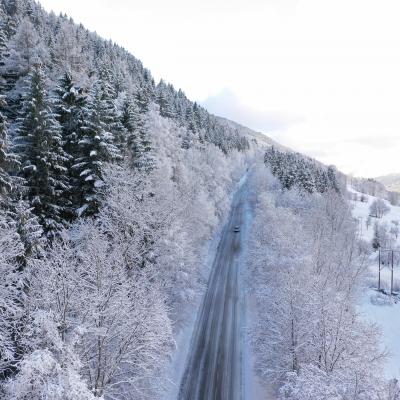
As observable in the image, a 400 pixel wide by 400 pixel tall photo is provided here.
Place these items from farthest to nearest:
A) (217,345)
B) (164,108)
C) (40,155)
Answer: (164,108), (217,345), (40,155)

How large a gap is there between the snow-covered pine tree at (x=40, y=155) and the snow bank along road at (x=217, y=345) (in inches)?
694

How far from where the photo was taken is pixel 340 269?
3891 cm

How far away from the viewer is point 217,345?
35.2m

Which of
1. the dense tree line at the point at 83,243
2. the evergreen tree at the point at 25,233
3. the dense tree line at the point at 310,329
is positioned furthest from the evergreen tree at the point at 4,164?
the dense tree line at the point at 310,329

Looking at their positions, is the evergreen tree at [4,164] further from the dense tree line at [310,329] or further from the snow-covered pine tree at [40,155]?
the dense tree line at [310,329]

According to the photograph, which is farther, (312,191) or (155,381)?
(312,191)

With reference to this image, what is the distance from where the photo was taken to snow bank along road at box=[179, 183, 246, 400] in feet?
94.4

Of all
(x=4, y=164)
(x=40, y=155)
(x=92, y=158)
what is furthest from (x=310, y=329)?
(x=40, y=155)

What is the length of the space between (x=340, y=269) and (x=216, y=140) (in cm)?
8948

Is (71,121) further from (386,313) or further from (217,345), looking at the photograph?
(386,313)

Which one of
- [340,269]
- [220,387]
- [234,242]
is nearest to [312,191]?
[234,242]

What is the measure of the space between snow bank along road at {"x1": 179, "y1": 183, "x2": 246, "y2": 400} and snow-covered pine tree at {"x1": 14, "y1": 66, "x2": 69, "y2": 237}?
17.6 m

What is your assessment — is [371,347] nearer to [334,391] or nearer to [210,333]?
[334,391]

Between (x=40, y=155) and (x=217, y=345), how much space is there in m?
25.0
